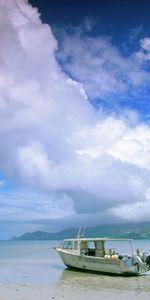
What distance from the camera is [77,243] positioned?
47.0 m

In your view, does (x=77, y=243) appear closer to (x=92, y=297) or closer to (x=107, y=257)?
(x=107, y=257)

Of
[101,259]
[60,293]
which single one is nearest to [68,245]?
[101,259]

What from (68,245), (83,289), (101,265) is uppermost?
(68,245)

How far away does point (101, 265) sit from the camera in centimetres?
4344

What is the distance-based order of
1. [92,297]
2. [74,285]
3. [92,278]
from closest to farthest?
[92,297] → [74,285] → [92,278]

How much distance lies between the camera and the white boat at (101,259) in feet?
139

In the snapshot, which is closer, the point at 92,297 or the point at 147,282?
the point at 92,297

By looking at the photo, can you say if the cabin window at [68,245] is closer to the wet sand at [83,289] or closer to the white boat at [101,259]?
the white boat at [101,259]

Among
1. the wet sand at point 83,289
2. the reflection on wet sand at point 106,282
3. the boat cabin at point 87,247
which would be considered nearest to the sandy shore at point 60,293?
the wet sand at point 83,289

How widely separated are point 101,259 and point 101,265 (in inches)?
22.8

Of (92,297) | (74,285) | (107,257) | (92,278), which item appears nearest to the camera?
(92,297)

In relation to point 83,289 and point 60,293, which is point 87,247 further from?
point 60,293

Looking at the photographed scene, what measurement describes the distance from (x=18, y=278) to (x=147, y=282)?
13031 mm

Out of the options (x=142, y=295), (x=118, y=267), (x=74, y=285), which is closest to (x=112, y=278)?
(x=118, y=267)
